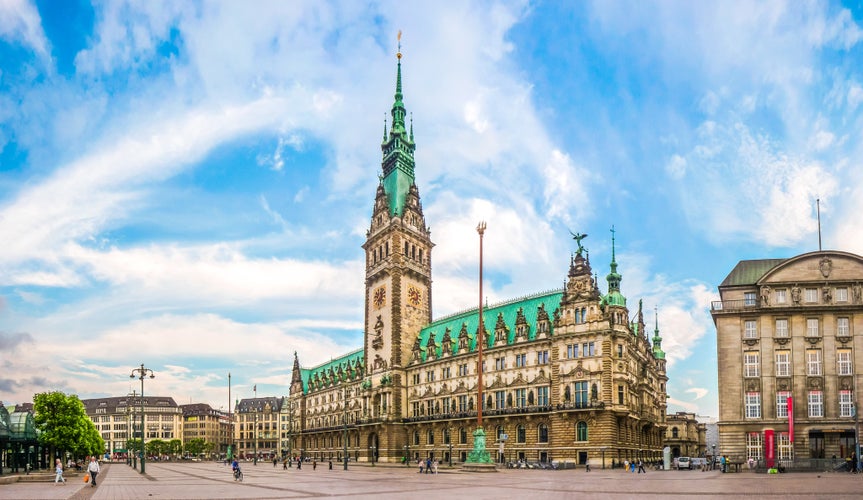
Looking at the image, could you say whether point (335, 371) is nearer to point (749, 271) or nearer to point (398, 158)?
point (398, 158)

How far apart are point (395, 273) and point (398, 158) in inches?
856

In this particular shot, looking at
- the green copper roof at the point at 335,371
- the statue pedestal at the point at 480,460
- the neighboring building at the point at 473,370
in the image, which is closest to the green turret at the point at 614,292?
the neighboring building at the point at 473,370

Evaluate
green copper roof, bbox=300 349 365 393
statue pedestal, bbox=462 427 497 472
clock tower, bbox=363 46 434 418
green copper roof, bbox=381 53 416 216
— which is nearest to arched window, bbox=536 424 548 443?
statue pedestal, bbox=462 427 497 472

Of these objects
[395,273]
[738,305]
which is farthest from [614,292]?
[395,273]

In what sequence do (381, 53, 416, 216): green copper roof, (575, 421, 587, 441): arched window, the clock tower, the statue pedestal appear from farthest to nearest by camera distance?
(381, 53, 416, 216): green copper roof
the clock tower
(575, 421, 587, 441): arched window
the statue pedestal

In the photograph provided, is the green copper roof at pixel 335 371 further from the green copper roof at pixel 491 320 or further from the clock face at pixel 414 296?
the green copper roof at pixel 491 320

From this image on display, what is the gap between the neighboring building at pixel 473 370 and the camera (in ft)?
278

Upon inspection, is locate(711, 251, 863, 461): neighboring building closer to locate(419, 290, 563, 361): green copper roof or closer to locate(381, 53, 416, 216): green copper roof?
locate(419, 290, 563, 361): green copper roof

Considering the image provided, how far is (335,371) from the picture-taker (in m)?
146

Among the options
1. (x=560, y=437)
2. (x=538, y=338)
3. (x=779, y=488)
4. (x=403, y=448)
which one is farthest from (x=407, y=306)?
(x=779, y=488)

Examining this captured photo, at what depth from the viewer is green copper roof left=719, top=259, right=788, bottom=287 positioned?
8100 centimetres

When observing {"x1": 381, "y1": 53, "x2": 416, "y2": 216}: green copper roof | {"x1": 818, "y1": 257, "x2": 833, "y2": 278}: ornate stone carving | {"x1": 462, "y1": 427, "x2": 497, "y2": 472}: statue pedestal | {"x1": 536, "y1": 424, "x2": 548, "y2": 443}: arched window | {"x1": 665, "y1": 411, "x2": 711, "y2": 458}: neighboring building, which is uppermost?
{"x1": 381, "y1": 53, "x2": 416, "y2": 216}: green copper roof

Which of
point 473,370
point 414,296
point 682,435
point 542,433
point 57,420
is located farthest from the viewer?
point 682,435

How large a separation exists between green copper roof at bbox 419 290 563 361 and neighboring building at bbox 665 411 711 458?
6043cm
